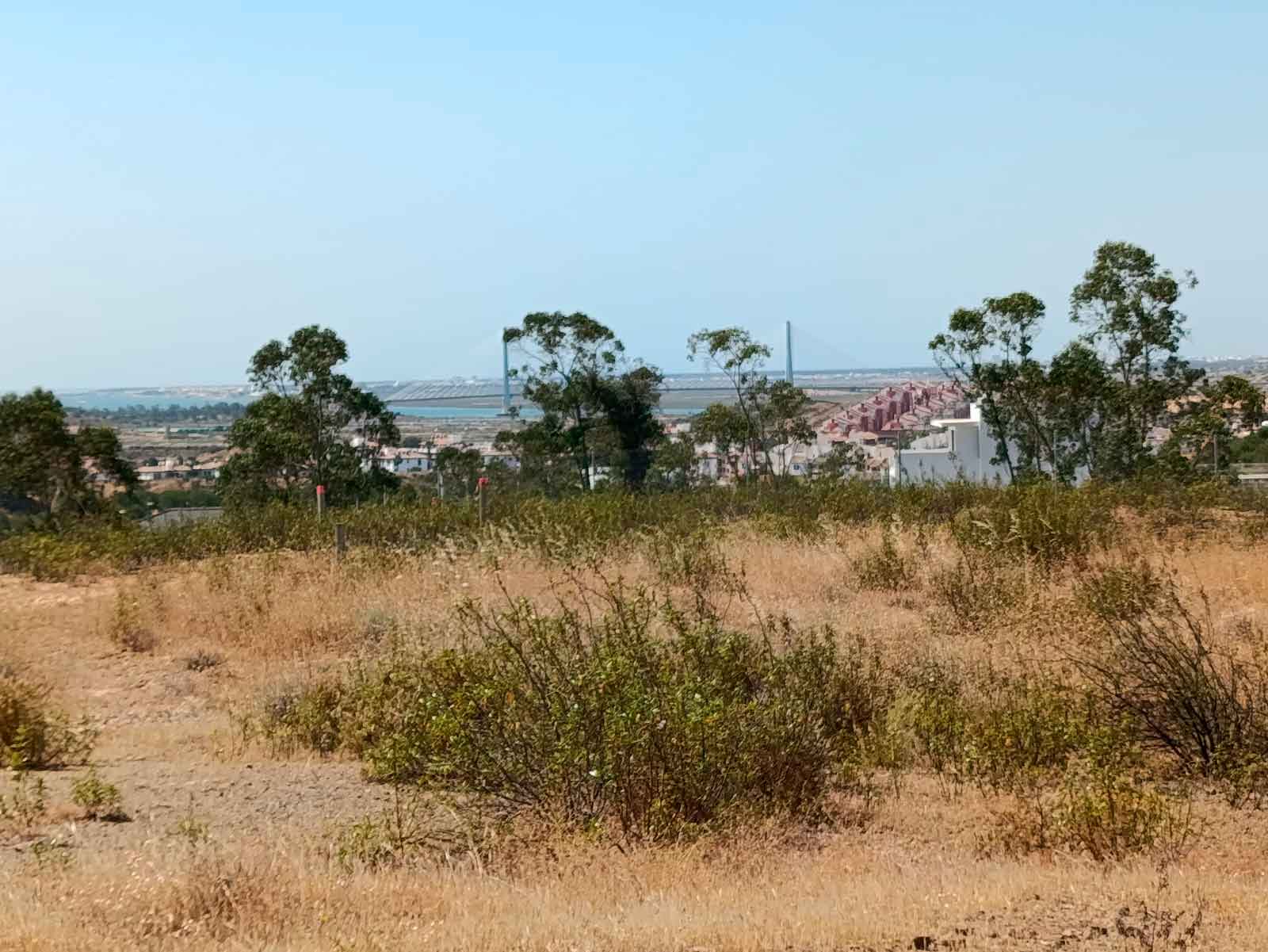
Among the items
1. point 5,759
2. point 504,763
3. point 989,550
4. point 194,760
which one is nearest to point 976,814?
point 504,763

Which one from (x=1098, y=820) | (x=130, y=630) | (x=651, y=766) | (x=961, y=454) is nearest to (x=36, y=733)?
(x=651, y=766)

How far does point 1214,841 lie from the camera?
5961 millimetres

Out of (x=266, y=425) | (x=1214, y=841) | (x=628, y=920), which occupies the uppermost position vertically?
(x=266, y=425)

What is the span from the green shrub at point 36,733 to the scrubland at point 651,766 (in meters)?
0.03

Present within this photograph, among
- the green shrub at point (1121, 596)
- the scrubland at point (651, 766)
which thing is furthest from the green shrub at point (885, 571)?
the green shrub at point (1121, 596)

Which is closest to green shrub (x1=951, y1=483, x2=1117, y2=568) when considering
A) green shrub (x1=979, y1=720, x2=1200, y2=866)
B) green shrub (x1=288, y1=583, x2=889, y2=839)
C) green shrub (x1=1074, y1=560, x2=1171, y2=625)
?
green shrub (x1=1074, y1=560, x2=1171, y2=625)

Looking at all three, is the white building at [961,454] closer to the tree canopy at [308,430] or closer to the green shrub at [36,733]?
the tree canopy at [308,430]

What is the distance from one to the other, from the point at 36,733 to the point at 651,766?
4003 mm

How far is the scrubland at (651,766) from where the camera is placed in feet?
14.4

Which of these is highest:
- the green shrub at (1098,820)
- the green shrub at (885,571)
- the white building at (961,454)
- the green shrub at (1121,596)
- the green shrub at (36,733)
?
the white building at (961,454)

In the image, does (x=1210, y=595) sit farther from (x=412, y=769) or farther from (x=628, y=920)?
(x=628, y=920)

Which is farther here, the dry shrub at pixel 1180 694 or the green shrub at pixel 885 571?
the green shrub at pixel 885 571

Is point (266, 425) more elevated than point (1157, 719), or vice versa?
point (266, 425)

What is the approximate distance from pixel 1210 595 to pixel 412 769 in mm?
8079
